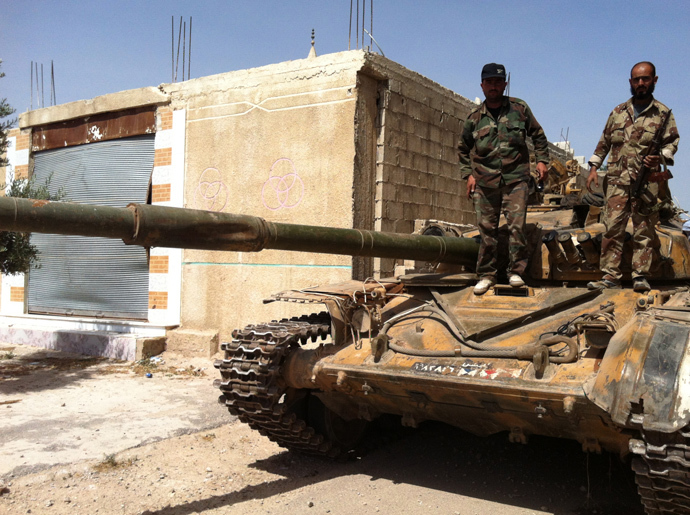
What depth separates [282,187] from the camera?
9.03 meters

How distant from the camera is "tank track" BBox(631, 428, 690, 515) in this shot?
330cm

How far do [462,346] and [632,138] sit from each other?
2.25 meters

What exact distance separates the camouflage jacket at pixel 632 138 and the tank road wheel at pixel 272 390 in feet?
8.74

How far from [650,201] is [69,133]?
961cm

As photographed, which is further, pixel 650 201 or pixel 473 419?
pixel 650 201

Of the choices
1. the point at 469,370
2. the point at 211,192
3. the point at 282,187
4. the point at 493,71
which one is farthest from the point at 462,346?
the point at 211,192

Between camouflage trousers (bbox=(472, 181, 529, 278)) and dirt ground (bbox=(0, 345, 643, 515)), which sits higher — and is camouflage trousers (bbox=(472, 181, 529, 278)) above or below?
→ above

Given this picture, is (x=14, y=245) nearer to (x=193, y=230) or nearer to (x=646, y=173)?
(x=193, y=230)

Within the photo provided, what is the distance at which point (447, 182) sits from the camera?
998 centimetres

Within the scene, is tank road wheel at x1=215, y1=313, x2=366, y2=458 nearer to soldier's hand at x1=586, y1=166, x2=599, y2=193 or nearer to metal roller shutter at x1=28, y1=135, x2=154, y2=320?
soldier's hand at x1=586, y1=166, x2=599, y2=193

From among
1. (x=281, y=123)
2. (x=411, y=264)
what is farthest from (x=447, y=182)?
(x=281, y=123)

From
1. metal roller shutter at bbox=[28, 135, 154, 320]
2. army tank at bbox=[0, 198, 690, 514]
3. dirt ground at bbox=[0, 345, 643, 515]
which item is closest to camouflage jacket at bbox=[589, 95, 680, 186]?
army tank at bbox=[0, 198, 690, 514]

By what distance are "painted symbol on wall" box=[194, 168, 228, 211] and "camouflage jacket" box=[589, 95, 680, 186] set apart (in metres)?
5.57

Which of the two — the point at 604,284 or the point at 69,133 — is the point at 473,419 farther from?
the point at 69,133
